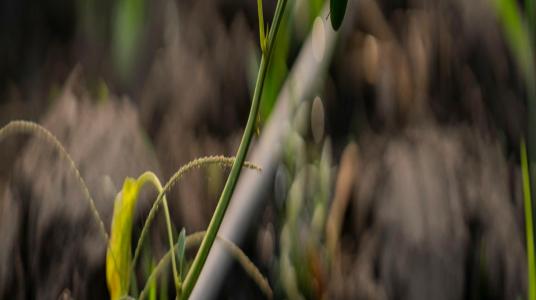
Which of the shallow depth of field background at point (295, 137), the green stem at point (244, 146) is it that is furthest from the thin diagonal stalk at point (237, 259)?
the green stem at point (244, 146)

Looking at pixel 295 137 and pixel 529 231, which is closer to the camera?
pixel 529 231

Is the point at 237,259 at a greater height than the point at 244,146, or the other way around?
the point at 244,146

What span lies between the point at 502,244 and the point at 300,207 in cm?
15

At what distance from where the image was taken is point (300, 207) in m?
0.70

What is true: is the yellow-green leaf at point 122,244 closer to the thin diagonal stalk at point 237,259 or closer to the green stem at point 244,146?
the thin diagonal stalk at point 237,259

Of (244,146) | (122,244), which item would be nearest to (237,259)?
(122,244)

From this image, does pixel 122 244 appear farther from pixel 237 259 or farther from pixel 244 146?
pixel 244 146

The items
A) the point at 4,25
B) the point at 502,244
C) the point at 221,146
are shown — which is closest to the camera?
the point at 502,244

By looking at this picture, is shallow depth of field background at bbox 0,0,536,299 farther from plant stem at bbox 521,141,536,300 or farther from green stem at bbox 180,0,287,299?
green stem at bbox 180,0,287,299

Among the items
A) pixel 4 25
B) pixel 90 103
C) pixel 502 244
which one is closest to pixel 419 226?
pixel 502 244

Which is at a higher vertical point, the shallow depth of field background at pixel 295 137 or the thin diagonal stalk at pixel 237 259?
the shallow depth of field background at pixel 295 137

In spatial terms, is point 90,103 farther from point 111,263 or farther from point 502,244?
point 502,244

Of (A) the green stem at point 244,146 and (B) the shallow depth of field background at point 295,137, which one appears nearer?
(A) the green stem at point 244,146

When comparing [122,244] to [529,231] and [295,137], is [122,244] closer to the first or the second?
[295,137]
